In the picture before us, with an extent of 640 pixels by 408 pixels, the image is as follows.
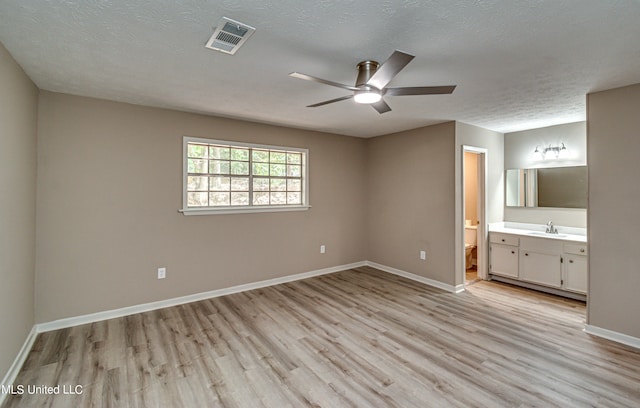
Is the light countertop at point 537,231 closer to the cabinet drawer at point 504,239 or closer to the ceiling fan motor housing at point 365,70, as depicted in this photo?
the cabinet drawer at point 504,239

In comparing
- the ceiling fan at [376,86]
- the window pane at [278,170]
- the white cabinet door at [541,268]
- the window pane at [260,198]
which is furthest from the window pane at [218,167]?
the white cabinet door at [541,268]

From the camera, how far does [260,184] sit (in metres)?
4.41

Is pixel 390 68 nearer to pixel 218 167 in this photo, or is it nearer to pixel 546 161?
pixel 218 167

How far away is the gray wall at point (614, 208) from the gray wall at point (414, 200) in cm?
148

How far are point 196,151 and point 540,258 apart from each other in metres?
4.94

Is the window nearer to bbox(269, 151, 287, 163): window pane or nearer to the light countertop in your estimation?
bbox(269, 151, 287, 163): window pane

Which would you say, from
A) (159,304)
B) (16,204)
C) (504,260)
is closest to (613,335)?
(504,260)

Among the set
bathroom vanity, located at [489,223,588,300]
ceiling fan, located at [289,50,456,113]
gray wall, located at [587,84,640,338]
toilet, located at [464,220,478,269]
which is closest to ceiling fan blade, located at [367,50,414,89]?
ceiling fan, located at [289,50,456,113]

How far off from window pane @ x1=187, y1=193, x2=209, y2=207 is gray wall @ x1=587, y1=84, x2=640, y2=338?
173 inches

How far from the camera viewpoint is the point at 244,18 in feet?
5.55

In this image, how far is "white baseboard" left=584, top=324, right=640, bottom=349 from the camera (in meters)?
2.70

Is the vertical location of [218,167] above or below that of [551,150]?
below

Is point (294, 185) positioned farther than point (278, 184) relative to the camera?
Yes

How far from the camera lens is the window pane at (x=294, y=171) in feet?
15.4
